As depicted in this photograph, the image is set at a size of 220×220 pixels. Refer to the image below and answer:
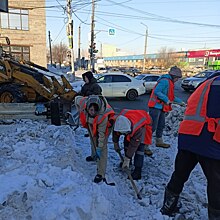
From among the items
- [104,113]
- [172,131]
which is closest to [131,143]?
[104,113]

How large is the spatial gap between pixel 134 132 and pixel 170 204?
1071mm

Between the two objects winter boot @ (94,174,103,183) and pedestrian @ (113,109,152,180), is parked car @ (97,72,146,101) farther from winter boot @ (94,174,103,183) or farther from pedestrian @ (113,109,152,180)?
winter boot @ (94,174,103,183)

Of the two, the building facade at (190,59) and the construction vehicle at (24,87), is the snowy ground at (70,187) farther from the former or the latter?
the building facade at (190,59)

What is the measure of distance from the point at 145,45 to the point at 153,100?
3902cm

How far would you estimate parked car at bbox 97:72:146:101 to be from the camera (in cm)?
1306

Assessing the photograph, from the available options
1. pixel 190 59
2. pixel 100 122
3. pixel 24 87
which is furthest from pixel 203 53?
pixel 100 122

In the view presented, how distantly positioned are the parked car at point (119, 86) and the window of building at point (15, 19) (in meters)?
15.9

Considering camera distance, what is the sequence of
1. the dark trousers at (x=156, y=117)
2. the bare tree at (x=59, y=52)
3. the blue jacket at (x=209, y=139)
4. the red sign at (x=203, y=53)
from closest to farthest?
the blue jacket at (x=209, y=139)
the dark trousers at (x=156, y=117)
the red sign at (x=203, y=53)
the bare tree at (x=59, y=52)

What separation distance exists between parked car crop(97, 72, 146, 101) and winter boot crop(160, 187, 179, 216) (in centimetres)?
1031

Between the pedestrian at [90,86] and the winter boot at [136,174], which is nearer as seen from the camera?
the winter boot at [136,174]

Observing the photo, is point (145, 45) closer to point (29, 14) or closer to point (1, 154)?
point (29, 14)

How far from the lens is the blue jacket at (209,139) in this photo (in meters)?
2.27

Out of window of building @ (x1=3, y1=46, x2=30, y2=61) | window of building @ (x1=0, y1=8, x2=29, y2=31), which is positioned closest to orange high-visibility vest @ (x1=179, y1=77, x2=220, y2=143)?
window of building @ (x1=3, y1=46, x2=30, y2=61)

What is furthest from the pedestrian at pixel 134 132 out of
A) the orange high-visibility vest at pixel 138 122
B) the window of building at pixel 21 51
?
the window of building at pixel 21 51
